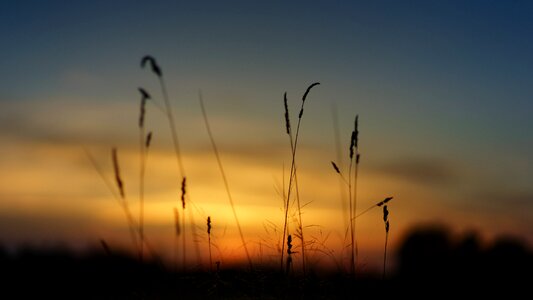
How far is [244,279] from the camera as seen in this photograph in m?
4.20

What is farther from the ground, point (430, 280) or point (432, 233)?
point (430, 280)

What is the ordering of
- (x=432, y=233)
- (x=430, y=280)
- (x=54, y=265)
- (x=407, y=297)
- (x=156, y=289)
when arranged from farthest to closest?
(x=432, y=233), (x=54, y=265), (x=430, y=280), (x=407, y=297), (x=156, y=289)

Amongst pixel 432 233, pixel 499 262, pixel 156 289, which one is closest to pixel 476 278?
pixel 499 262

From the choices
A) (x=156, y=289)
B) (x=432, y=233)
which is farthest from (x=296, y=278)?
(x=432, y=233)

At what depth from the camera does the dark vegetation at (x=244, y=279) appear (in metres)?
4.07

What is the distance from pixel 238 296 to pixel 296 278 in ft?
1.74

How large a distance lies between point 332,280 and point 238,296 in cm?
86

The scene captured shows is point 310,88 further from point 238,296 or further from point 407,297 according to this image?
point 407,297

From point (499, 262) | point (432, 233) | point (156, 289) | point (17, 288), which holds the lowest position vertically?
point (432, 233)

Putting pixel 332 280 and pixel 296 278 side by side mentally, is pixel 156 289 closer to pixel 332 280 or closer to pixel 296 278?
pixel 296 278

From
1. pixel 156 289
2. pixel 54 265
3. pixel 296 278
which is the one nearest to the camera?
pixel 156 289

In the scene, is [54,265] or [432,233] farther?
[432,233]

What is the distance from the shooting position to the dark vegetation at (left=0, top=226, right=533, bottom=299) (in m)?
4.07

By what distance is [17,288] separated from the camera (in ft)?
17.6
